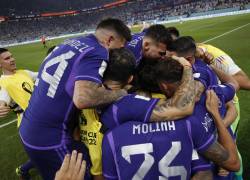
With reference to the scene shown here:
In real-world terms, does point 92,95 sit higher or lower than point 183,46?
lower

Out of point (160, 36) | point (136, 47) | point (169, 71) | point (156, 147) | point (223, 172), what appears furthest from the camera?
point (136, 47)

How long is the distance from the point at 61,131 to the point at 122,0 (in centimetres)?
8227

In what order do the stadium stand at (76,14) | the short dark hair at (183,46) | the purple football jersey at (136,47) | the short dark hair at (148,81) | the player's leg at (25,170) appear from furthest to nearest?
the stadium stand at (76,14)
the player's leg at (25,170)
the purple football jersey at (136,47)
the short dark hair at (183,46)
the short dark hair at (148,81)

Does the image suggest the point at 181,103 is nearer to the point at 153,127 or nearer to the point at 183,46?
the point at 153,127

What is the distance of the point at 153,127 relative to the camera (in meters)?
2.67

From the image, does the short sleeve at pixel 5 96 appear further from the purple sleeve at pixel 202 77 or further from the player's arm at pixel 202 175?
the player's arm at pixel 202 175

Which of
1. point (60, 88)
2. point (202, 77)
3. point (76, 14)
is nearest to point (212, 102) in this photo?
point (202, 77)

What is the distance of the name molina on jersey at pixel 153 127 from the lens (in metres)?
2.63

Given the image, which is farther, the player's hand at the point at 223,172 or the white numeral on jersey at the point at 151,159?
the player's hand at the point at 223,172

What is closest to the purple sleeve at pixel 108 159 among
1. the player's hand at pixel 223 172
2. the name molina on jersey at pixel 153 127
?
the name molina on jersey at pixel 153 127

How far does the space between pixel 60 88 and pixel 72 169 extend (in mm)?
855

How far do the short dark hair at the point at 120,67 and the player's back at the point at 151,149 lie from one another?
487 mm

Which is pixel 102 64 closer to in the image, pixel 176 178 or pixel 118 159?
pixel 118 159

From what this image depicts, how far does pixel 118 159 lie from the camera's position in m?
2.67
